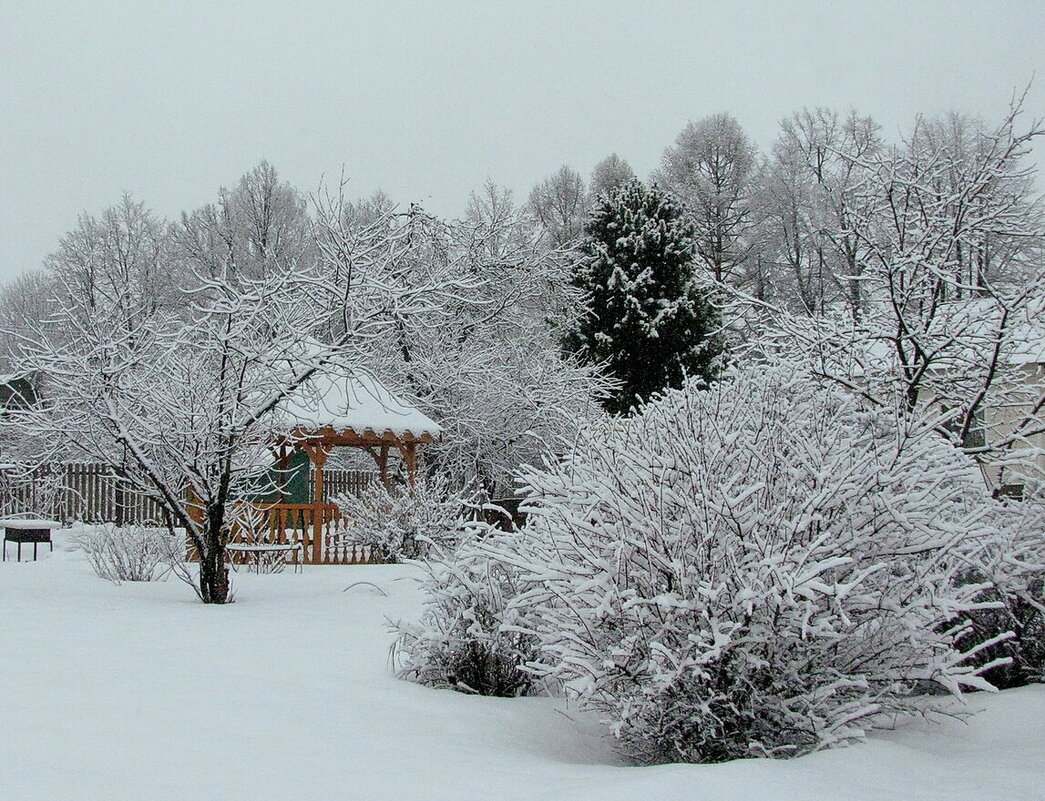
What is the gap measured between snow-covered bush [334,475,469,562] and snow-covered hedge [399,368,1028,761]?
30.0 ft

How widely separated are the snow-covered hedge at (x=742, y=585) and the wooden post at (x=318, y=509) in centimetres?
1024

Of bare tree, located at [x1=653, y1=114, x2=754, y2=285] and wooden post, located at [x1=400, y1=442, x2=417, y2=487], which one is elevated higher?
bare tree, located at [x1=653, y1=114, x2=754, y2=285]

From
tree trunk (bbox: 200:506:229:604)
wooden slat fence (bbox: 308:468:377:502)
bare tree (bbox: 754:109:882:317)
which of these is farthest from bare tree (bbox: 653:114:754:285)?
tree trunk (bbox: 200:506:229:604)

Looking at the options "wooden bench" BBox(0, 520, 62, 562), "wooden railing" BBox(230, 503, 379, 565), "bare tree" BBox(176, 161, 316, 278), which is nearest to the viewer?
"wooden bench" BBox(0, 520, 62, 562)

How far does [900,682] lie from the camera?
4719 mm

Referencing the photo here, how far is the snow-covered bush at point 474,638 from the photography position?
216 inches

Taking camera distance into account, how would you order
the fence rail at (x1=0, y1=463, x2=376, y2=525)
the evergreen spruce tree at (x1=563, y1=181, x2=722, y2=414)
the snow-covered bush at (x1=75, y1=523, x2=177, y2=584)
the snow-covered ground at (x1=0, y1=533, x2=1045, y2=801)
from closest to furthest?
the snow-covered ground at (x1=0, y1=533, x2=1045, y2=801) < the snow-covered bush at (x1=75, y1=523, x2=177, y2=584) < the fence rail at (x1=0, y1=463, x2=376, y2=525) < the evergreen spruce tree at (x1=563, y1=181, x2=722, y2=414)

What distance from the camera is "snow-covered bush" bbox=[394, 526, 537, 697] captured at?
18.0 feet

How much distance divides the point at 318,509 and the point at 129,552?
417cm

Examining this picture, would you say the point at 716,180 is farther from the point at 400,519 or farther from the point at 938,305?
the point at 938,305

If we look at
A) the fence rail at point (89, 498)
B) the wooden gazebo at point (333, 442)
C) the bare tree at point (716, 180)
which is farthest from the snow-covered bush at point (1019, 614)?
the bare tree at point (716, 180)

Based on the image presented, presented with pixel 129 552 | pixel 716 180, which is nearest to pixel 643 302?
pixel 716 180

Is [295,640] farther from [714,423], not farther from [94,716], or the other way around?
[714,423]

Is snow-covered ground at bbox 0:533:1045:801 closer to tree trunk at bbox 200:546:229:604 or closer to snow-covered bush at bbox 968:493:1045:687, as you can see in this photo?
snow-covered bush at bbox 968:493:1045:687
